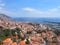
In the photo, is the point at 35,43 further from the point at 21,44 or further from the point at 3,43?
the point at 3,43

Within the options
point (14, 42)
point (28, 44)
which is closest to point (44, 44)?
point (28, 44)

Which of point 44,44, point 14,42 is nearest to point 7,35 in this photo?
point 14,42

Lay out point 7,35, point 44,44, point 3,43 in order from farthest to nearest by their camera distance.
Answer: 1. point 7,35
2. point 44,44
3. point 3,43

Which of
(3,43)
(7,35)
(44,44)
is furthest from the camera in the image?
(7,35)

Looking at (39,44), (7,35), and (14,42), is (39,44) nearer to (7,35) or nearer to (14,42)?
(14,42)

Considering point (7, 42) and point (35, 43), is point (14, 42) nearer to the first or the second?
point (7, 42)

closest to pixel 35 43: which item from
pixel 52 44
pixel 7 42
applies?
pixel 52 44

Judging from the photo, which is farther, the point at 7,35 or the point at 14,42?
the point at 7,35

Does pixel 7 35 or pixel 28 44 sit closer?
pixel 28 44
